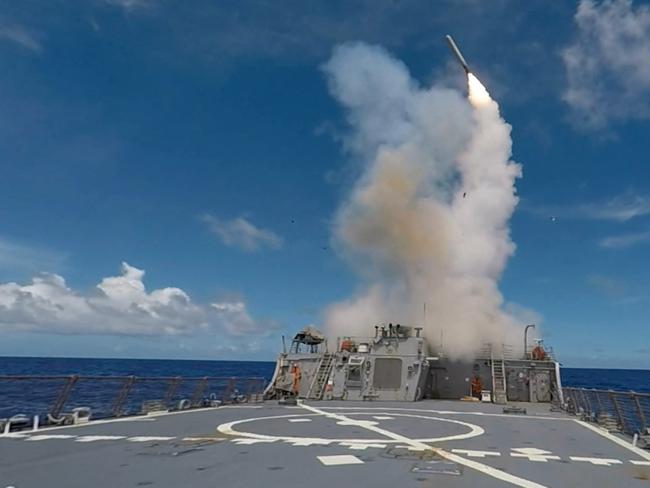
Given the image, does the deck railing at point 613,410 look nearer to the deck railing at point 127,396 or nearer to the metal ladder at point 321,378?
the metal ladder at point 321,378

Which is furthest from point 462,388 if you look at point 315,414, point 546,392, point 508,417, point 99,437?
point 99,437

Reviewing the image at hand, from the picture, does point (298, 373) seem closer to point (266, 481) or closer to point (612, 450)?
point (612, 450)

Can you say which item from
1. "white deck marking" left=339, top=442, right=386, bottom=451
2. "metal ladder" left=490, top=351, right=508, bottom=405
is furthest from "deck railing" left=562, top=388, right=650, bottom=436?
"white deck marking" left=339, top=442, right=386, bottom=451

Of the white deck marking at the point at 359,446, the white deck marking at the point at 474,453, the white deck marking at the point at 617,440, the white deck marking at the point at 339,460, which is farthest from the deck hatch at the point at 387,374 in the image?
the white deck marking at the point at 339,460

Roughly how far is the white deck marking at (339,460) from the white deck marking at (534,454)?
2.64 metres

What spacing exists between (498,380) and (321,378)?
7.43 meters

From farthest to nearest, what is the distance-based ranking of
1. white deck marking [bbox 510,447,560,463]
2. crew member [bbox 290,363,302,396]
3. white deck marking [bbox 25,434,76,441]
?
crew member [bbox 290,363,302,396], white deck marking [bbox 25,434,76,441], white deck marking [bbox 510,447,560,463]

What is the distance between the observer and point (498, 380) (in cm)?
2467

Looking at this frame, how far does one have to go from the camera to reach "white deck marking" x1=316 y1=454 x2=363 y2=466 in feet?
26.5

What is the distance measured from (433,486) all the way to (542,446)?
4.66 m

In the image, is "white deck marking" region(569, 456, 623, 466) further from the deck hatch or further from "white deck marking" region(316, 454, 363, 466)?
the deck hatch

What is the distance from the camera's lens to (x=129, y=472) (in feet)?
23.7

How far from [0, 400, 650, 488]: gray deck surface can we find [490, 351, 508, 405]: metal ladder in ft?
28.6

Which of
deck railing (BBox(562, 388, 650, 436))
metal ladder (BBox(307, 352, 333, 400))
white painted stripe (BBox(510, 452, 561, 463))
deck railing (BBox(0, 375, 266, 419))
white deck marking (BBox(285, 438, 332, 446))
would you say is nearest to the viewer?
white painted stripe (BBox(510, 452, 561, 463))
